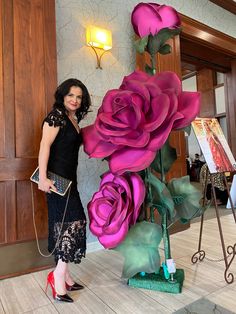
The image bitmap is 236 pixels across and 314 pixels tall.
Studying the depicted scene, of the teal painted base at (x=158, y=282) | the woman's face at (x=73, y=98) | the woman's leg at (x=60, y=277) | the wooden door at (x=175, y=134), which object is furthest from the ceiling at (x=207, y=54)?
the woman's leg at (x=60, y=277)

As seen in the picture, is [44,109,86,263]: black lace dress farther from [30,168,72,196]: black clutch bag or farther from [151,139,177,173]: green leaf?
[151,139,177,173]: green leaf

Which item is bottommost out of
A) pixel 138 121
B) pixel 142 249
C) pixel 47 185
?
pixel 142 249

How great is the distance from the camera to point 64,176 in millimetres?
1619

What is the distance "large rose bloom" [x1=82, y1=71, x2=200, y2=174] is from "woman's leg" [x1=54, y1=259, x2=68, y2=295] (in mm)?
740

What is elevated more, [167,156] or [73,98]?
[73,98]

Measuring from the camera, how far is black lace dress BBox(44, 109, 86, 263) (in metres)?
1.58

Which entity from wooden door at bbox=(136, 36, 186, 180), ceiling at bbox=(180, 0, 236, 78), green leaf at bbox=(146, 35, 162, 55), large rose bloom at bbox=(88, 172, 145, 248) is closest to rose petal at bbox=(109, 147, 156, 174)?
large rose bloom at bbox=(88, 172, 145, 248)

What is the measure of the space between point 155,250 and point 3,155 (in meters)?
1.26

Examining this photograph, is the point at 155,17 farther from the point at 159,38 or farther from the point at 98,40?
the point at 98,40

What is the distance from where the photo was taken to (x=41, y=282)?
5.98ft

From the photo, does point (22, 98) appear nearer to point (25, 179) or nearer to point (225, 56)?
point (25, 179)

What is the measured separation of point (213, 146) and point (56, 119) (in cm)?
118

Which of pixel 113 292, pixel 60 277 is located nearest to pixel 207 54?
pixel 113 292

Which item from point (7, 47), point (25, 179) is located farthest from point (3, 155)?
point (7, 47)
